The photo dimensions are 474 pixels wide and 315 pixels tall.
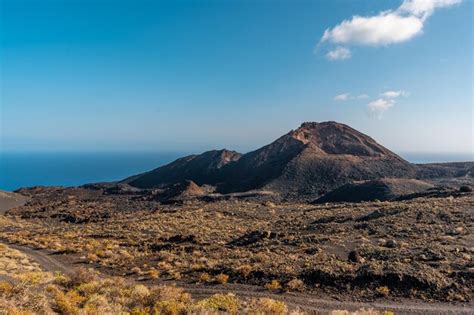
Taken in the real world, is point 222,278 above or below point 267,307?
below

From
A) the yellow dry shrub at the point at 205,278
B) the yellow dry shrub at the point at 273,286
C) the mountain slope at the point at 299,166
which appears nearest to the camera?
the yellow dry shrub at the point at 273,286

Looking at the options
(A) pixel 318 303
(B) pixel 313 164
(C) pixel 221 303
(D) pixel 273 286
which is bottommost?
(A) pixel 318 303

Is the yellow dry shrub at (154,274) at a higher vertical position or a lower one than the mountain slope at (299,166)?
lower

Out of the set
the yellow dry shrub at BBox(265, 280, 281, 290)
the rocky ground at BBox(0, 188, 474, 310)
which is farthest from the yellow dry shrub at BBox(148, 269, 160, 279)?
the yellow dry shrub at BBox(265, 280, 281, 290)

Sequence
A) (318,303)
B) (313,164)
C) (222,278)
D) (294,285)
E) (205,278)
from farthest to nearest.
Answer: (313,164) → (205,278) → (222,278) → (294,285) → (318,303)

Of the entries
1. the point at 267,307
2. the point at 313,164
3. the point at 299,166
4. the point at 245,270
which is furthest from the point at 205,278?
the point at 313,164

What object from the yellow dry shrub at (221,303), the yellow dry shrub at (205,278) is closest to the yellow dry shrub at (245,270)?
the yellow dry shrub at (205,278)

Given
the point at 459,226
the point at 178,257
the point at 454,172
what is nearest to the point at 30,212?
the point at 178,257

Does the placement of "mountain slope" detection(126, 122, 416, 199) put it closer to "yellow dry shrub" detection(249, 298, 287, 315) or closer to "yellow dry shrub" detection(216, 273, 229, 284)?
"yellow dry shrub" detection(216, 273, 229, 284)

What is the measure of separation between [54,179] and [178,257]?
8030 inches

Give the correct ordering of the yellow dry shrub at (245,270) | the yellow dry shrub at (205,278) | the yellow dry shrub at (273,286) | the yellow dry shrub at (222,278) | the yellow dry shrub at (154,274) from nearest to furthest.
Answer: the yellow dry shrub at (273,286), the yellow dry shrub at (222,278), the yellow dry shrub at (205,278), the yellow dry shrub at (245,270), the yellow dry shrub at (154,274)

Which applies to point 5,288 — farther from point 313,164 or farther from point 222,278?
point 313,164

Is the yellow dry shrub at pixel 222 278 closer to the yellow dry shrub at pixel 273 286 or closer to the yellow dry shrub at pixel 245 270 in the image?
the yellow dry shrub at pixel 245 270

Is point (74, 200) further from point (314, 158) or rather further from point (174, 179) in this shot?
point (314, 158)
